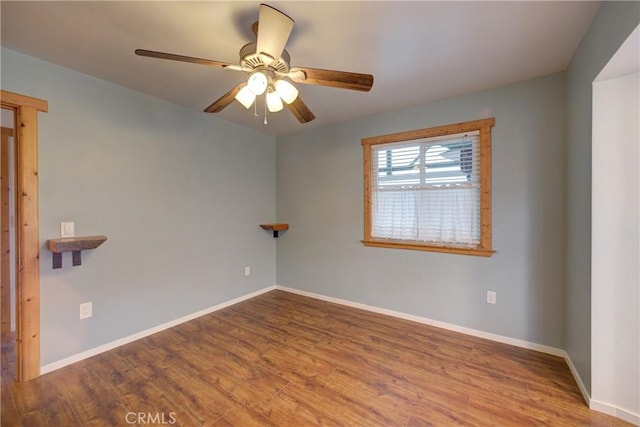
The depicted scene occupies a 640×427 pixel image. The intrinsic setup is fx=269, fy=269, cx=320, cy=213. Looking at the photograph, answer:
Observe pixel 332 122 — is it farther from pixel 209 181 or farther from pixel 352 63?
pixel 209 181

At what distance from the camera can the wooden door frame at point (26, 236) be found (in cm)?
196

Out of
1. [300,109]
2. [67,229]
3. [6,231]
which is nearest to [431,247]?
[300,109]

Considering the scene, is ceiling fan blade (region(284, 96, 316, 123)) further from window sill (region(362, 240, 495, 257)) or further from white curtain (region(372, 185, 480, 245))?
window sill (region(362, 240, 495, 257))

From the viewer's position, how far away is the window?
263 centimetres

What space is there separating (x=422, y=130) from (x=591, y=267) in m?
1.84

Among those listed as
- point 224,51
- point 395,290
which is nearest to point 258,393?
point 395,290

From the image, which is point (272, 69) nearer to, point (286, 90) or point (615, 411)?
point (286, 90)

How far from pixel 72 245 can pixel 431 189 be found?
3.21 m

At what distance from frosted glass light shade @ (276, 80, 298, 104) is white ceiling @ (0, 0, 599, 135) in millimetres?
A: 394

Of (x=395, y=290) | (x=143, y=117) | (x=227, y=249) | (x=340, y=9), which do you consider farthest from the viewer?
(x=227, y=249)

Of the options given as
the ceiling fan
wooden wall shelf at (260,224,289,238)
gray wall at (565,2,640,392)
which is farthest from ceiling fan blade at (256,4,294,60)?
wooden wall shelf at (260,224,289,238)

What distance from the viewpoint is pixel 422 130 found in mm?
2914

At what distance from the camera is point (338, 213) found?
358 centimetres

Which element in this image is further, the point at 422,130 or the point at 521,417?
the point at 422,130
